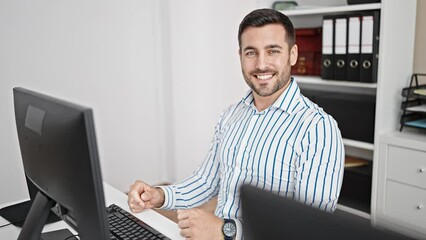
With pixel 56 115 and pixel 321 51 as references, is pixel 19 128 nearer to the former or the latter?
pixel 56 115

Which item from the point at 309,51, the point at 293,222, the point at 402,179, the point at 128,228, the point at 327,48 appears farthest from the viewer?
the point at 309,51

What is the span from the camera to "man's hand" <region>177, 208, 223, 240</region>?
3.71 ft

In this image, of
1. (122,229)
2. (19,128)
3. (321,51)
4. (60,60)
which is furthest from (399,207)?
(60,60)

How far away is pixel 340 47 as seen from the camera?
2.45m

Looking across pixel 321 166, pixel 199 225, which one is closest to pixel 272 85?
pixel 321 166

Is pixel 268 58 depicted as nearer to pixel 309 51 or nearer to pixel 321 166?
pixel 321 166

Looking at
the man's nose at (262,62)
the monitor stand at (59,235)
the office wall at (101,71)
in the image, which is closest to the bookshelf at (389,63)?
the man's nose at (262,62)

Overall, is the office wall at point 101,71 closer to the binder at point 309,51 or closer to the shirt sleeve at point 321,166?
the binder at point 309,51

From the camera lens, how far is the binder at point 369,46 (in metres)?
2.27

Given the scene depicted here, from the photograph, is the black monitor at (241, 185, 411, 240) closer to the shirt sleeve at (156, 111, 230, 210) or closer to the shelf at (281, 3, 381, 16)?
the shirt sleeve at (156, 111, 230, 210)

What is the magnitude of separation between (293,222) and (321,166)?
29.7 inches

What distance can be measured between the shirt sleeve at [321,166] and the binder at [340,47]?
1237 mm

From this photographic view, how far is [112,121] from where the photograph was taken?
10.8ft

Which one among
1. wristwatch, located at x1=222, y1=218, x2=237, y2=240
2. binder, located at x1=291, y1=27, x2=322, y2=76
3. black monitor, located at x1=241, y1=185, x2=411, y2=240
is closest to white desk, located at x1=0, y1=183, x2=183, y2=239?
wristwatch, located at x1=222, y1=218, x2=237, y2=240
